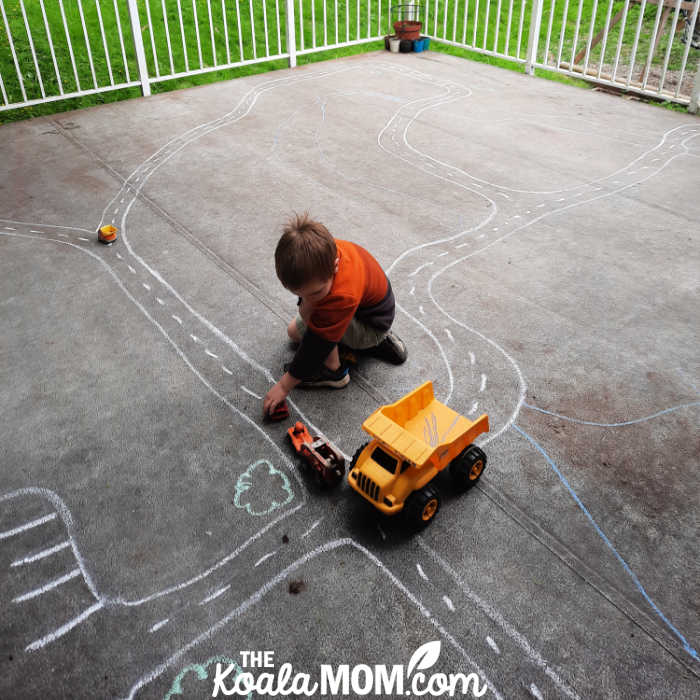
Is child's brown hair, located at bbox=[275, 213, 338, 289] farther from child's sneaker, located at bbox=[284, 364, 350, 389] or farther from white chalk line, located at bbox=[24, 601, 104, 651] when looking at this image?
white chalk line, located at bbox=[24, 601, 104, 651]

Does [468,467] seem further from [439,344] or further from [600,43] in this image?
[600,43]

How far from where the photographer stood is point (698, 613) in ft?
5.69

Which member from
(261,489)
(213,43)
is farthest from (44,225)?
(213,43)

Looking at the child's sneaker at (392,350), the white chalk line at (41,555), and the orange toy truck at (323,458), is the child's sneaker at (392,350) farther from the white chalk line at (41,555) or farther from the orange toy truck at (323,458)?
the white chalk line at (41,555)

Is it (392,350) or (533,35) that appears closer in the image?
(392,350)

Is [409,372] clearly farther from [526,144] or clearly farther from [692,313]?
[526,144]

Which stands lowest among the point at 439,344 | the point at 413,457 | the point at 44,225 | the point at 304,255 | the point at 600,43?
the point at 439,344

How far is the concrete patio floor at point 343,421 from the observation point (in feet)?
5.50

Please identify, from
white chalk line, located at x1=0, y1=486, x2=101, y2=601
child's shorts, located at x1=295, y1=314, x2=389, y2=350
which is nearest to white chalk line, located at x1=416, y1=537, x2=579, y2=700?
child's shorts, located at x1=295, y1=314, x2=389, y2=350

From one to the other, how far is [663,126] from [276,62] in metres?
4.27

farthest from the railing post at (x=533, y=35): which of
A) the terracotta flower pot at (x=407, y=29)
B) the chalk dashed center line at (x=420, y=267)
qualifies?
the chalk dashed center line at (x=420, y=267)

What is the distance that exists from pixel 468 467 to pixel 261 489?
0.71m

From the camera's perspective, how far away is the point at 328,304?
6.96ft

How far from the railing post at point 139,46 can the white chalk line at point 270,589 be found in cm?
550
